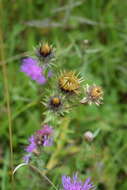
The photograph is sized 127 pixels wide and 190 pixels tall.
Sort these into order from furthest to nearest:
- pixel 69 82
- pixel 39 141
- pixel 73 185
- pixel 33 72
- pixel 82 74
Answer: pixel 33 72, pixel 82 74, pixel 39 141, pixel 69 82, pixel 73 185

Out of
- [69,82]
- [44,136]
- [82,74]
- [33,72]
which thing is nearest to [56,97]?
[69,82]

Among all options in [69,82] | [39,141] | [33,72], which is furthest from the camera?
[33,72]

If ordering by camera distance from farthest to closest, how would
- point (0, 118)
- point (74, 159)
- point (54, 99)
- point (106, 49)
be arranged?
point (106, 49) → point (0, 118) → point (74, 159) → point (54, 99)

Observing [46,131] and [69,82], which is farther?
[46,131]

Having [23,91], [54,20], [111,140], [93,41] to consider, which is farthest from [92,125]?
[54,20]

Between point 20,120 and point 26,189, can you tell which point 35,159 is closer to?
point 26,189

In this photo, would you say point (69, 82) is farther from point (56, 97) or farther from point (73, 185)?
point (73, 185)

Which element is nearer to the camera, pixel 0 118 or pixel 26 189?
pixel 26 189
